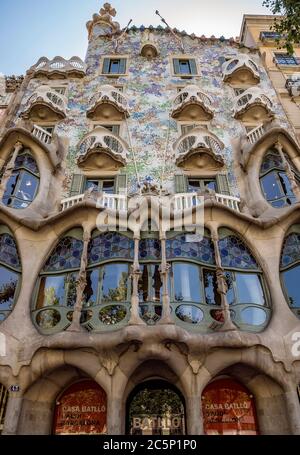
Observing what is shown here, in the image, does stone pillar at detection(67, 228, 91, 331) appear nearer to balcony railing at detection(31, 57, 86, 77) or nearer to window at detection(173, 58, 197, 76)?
A: balcony railing at detection(31, 57, 86, 77)

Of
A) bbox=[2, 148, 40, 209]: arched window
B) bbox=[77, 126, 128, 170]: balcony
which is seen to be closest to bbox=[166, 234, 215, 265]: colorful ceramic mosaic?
bbox=[77, 126, 128, 170]: balcony

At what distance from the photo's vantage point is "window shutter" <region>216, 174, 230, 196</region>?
542 inches

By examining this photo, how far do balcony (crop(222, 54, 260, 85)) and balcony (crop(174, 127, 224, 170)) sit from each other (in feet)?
19.2

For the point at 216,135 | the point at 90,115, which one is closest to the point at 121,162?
the point at 90,115

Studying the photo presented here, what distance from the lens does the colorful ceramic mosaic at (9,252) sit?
37.1ft

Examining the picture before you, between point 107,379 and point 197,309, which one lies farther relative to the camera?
point 197,309

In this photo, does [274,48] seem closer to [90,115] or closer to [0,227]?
[90,115]

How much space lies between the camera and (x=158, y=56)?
20.2 m

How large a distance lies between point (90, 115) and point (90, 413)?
12899 millimetres

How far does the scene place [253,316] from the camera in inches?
407

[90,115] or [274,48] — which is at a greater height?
[274,48]

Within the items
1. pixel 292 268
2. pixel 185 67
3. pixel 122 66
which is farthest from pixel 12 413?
pixel 185 67

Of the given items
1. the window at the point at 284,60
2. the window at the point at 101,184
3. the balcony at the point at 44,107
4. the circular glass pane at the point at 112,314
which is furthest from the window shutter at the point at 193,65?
the circular glass pane at the point at 112,314

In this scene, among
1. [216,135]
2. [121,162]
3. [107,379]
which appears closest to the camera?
[107,379]
